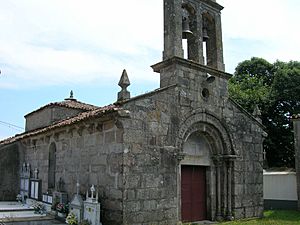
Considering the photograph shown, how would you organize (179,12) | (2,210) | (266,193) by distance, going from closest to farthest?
(179,12), (2,210), (266,193)

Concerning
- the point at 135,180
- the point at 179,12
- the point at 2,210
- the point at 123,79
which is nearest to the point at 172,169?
the point at 135,180

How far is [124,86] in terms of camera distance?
10055mm

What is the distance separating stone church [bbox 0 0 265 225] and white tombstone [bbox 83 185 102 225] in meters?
0.33

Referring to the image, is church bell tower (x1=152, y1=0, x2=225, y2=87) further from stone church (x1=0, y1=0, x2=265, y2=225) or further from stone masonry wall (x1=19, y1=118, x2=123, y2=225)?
stone masonry wall (x1=19, y1=118, x2=123, y2=225)

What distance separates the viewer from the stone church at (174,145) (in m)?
9.83

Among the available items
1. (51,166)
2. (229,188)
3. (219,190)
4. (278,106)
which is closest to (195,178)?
(219,190)

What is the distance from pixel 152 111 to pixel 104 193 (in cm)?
276

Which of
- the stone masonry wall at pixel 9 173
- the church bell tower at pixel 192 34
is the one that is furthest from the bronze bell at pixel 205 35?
the stone masonry wall at pixel 9 173

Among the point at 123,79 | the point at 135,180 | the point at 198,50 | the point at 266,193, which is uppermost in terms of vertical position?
the point at 198,50

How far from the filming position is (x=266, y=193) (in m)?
19.1

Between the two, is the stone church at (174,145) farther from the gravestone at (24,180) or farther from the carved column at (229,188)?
the gravestone at (24,180)

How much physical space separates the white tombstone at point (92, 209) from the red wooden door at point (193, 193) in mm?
3197

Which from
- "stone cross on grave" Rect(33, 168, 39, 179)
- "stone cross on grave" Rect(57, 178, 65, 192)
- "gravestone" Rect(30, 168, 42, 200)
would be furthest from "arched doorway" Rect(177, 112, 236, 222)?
"stone cross on grave" Rect(33, 168, 39, 179)

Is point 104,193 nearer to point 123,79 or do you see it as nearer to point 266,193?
point 123,79
